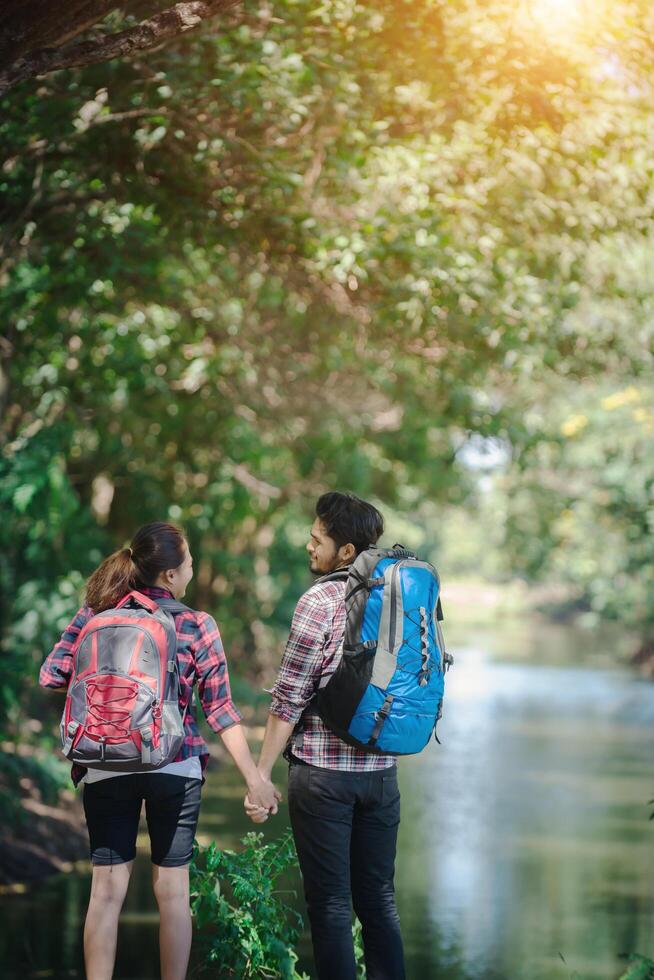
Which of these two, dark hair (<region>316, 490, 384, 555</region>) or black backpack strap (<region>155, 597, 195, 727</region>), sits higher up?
dark hair (<region>316, 490, 384, 555</region>)

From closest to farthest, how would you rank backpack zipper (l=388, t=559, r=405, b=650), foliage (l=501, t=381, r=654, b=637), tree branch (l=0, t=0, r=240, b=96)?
1. backpack zipper (l=388, t=559, r=405, b=650)
2. tree branch (l=0, t=0, r=240, b=96)
3. foliage (l=501, t=381, r=654, b=637)

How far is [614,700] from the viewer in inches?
945

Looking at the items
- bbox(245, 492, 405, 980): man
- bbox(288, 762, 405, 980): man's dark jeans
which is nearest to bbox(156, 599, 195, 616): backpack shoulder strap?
bbox(245, 492, 405, 980): man

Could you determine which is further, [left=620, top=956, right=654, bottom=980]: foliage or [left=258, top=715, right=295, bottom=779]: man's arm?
[left=620, top=956, right=654, bottom=980]: foliage

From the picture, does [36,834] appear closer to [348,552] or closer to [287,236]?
[287,236]

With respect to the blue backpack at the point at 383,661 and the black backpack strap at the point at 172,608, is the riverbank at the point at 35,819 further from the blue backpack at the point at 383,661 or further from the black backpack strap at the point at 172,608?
the blue backpack at the point at 383,661

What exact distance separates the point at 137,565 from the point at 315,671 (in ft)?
2.30

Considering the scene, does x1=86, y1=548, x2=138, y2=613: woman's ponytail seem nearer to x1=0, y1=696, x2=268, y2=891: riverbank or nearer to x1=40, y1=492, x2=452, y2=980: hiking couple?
x1=40, y1=492, x2=452, y2=980: hiking couple

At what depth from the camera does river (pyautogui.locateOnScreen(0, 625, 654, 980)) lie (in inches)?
290

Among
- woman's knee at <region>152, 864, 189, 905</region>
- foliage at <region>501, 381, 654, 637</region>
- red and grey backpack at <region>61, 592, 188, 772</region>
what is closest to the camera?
red and grey backpack at <region>61, 592, 188, 772</region>

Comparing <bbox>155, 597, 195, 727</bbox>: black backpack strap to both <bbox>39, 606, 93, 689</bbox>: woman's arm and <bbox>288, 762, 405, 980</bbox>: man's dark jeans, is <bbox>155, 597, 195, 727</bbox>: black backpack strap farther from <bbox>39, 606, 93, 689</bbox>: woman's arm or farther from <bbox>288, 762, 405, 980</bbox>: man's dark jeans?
<bbox>288, 762, 405, 980</bbox>: man's dark jeans

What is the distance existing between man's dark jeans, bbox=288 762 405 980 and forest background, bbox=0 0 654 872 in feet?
8.97

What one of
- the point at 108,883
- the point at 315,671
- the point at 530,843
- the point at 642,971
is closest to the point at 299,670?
the point at 315,671

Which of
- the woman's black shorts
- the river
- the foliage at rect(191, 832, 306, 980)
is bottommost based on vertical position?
the river
